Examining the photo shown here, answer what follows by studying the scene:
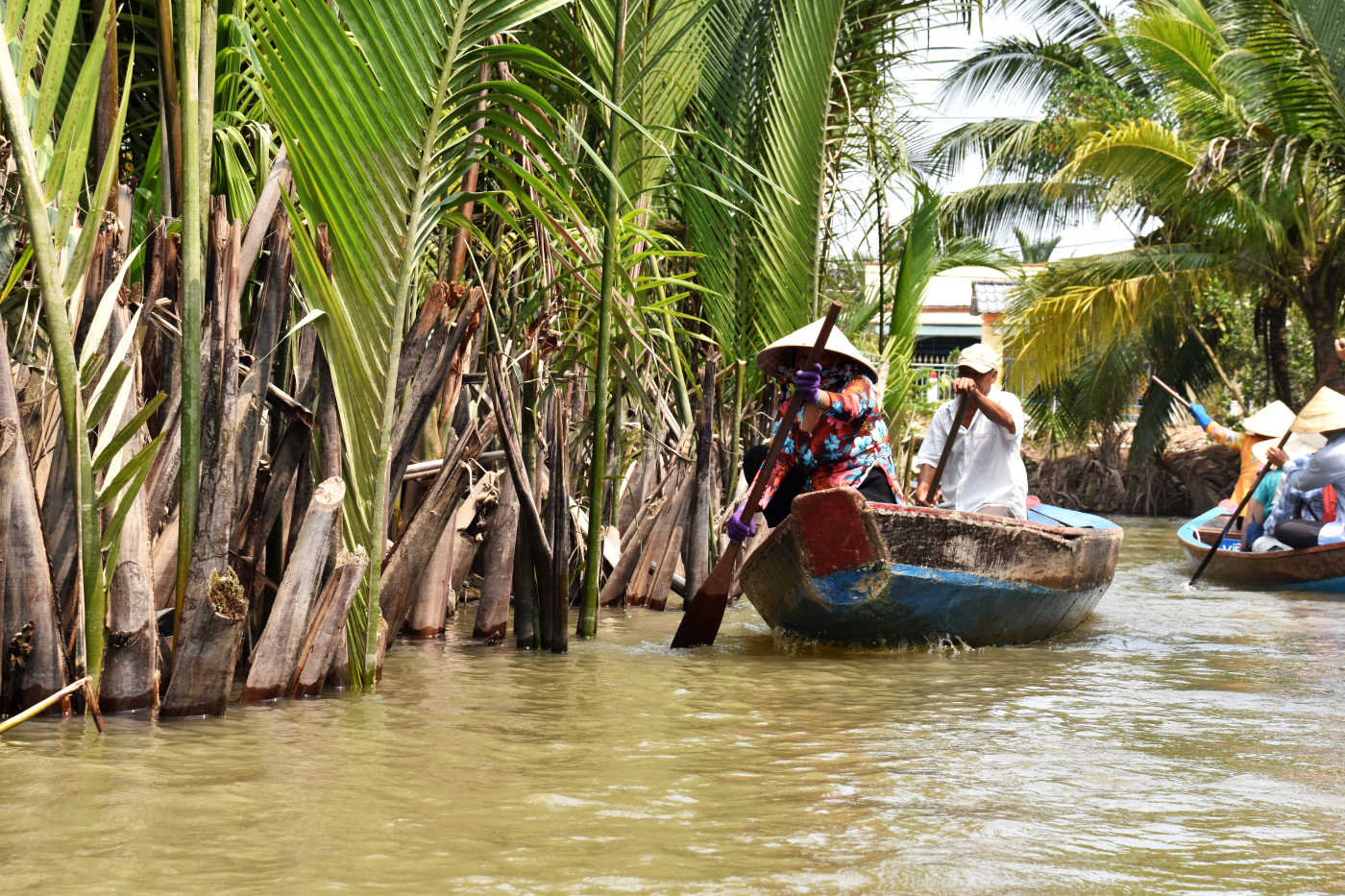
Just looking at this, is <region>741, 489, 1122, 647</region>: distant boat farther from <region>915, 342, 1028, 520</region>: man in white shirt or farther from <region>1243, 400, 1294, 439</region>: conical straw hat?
<region>1243, 400, 1294, 439</region>: conical straw hat

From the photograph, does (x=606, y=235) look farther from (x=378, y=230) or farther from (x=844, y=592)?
(x=844, y=592)

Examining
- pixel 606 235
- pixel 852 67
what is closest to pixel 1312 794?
pixel 606 235

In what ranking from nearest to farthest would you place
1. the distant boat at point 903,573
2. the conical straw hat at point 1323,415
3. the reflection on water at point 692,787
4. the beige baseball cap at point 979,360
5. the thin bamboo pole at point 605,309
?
the reflection on water at point 692,787, the thin bamboo pole at point 605,309, the distant boat at point 903,573, the beige baseball cap at point 979,360, the conical straw hat at point 1323,415

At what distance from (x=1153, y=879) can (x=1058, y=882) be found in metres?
0.20

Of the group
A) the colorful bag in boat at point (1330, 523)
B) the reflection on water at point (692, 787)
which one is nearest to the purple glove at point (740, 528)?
the reflection on water at point (692, 787)

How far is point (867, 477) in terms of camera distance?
21.3 feet

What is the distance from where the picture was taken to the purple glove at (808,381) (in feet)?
18.9

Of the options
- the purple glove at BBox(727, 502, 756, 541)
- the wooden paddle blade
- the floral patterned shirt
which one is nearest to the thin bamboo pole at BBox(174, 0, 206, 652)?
the wooden paddle blade

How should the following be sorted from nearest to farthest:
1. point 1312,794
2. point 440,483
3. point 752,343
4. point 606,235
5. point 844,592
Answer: point 1312,794 < point 440,483 < point 606,235 < point 844,592 < point 752,343

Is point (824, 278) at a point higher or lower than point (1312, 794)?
higher

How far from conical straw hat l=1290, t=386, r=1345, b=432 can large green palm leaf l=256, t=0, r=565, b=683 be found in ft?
23.8

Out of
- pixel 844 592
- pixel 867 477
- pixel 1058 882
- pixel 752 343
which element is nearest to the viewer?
pixel 1058 882

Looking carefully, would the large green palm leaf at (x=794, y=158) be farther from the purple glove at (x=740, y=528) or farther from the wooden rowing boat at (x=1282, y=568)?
the wooden rowing boat at (x=1282, y=568)

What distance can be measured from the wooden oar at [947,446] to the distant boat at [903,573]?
815 millimetres
